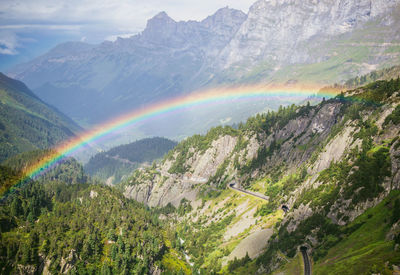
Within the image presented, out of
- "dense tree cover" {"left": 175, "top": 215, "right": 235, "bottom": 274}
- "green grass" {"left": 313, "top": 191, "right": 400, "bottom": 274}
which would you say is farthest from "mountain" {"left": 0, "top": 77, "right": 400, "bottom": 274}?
"dense tree cover" {"left": 175, "top": 215, "right": 235, "bottom": 274}

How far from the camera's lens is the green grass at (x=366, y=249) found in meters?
77.7

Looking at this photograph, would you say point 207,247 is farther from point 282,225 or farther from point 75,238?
point 75,238

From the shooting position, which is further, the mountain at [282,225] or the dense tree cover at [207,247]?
the dense tree cover at [207,247]

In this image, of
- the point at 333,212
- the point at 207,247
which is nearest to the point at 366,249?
the point at 333,212

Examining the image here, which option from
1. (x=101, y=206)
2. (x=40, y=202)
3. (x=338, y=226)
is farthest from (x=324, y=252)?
(x=40, y=202)

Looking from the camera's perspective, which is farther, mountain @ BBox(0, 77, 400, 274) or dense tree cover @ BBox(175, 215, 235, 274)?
dense tree cover @ BBox(175, 215, 235, 274)

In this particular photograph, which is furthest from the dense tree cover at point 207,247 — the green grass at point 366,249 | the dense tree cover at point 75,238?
the green grass at point 366,249

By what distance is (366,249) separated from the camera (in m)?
87.9

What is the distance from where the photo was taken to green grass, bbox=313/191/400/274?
77688 millimetres

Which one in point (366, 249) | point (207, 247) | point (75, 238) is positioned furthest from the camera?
point (207, 247)

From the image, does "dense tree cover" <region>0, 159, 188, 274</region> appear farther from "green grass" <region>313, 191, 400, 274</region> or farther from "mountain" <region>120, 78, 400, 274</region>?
"green grass" <region>313, 191, 400, 274</region>

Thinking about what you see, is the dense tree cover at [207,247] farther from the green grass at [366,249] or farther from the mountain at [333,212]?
the green grass at [366,249]

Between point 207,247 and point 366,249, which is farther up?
point 366,249

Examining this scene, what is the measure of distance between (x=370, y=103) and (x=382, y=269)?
108 metres
